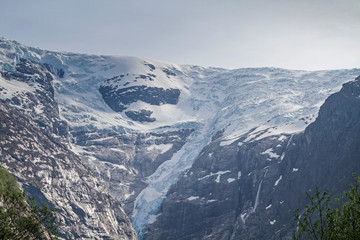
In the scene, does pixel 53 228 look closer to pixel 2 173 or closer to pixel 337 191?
pixel 2 173

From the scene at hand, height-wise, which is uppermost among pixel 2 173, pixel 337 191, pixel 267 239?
pixel 2 173

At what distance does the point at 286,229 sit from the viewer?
628ft

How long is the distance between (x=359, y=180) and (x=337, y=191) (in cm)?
15967

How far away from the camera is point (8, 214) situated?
49375mm

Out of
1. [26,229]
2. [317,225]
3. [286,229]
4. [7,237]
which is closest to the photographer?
[317,225]

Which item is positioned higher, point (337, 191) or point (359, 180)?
point (359, 180)

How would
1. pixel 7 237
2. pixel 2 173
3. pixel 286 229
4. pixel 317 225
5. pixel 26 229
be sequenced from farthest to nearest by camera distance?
pixel 286 229 → pixel 2 173 → pixel 26 229 → pixel 7 237 → pixel 317 225

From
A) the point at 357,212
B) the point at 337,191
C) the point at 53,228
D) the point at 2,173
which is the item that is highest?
the point at 357,212

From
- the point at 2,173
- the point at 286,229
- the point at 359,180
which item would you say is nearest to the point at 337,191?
the point at 286,229

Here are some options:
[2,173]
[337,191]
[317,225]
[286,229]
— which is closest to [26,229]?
[317,225]

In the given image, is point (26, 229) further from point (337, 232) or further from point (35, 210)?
point (337, 232)

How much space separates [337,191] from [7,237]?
171 metres

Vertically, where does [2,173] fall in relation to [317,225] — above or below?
below

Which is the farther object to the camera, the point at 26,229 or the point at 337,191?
the point at 337,191
